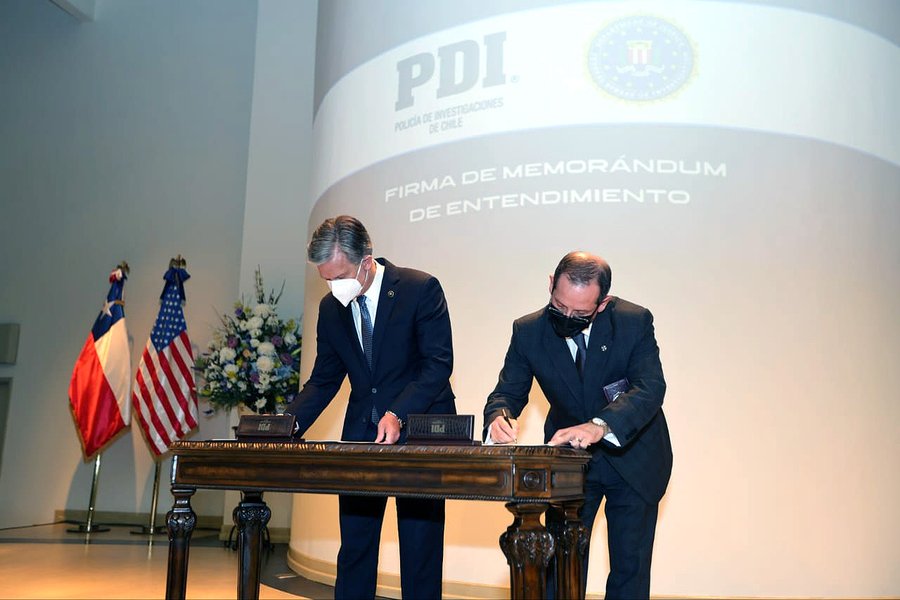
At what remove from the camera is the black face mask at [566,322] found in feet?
8.39

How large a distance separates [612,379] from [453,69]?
225 cm

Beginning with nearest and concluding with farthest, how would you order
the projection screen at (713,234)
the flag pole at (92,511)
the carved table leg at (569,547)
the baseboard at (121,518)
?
the carved table leg at (569,547) < the projection screen at (713,234) < the flag pole at (92,511) < the baseboard at (121,518)

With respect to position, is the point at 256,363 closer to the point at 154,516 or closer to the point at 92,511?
the point at 154,516

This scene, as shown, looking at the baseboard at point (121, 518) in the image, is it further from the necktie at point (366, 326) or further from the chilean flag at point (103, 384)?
the necktie at point (366, 326)

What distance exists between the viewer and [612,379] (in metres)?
2.68

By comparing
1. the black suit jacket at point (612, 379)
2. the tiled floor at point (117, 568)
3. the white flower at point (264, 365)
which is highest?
the white flower at point (264, 365)

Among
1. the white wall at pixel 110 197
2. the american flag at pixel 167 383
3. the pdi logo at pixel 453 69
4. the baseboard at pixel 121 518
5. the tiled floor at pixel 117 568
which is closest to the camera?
the pdi logo at pixel 453 69

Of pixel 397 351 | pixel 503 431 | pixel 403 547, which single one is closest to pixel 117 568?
pixel 403 547

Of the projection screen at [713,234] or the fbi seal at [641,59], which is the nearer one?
the projection screen at [713,234]

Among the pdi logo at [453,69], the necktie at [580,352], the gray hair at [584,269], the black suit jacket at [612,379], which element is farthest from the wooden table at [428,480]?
the pdi logo at [453,69]

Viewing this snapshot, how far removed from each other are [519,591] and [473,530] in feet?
6.71

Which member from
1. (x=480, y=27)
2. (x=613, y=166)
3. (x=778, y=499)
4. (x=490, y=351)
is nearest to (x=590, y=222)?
(x=613, y=166)

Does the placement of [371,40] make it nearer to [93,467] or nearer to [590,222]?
[590,222]

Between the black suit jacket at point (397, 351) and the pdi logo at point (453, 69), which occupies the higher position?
the pdi logo at point (453, 69)
